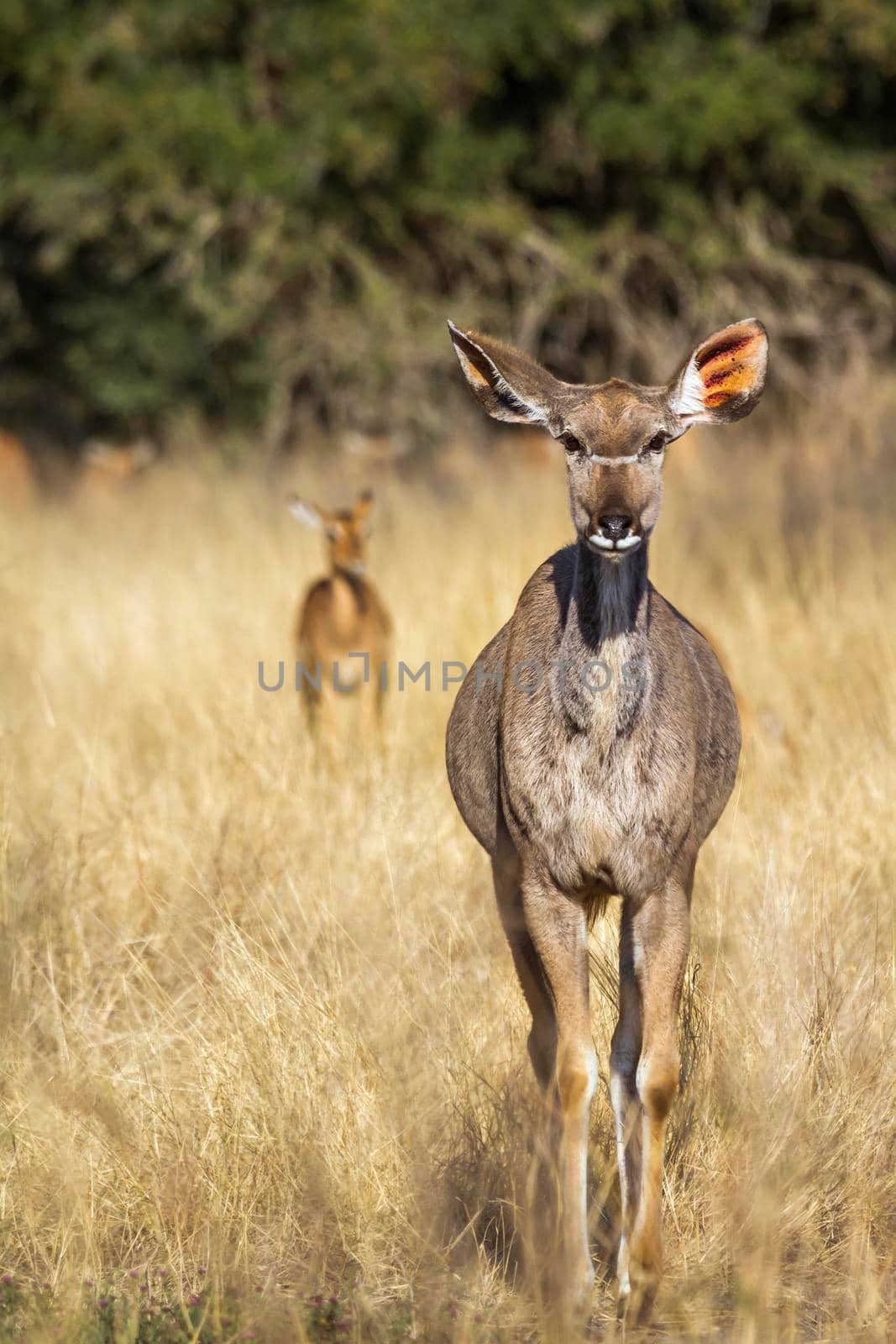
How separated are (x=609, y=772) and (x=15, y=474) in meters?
14.8

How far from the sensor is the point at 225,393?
18.1 m

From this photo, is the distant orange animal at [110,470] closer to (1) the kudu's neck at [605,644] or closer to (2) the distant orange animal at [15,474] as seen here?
(2) the distant orange animal at [15,474]

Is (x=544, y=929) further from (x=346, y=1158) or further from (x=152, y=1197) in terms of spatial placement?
(x=152, y=1197)

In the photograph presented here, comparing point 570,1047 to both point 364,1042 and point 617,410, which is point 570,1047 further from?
point 617,410

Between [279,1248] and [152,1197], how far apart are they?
32cm

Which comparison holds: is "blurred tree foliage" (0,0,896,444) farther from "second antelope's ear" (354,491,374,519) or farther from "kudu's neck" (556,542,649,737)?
"kudu's neck" (556,542,649,737)

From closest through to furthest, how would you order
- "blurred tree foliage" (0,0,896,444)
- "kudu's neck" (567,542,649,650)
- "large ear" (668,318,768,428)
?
"kudu's neck" (567,542,649,650) → "large ear" (668,318,768,428) → "blurred tree foliage" (0,0,896,444)

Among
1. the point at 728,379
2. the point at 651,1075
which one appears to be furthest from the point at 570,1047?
the point at 728,379

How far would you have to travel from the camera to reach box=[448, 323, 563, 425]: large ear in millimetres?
3877

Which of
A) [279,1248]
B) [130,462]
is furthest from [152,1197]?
[130,462]

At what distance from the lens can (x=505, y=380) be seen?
3.89 metres

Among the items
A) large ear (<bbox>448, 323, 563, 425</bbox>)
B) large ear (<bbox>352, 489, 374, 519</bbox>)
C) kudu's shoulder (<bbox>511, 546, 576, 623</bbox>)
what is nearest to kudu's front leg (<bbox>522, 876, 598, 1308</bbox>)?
kudu's shoulder (<bbox>511, 546, 576, 623</bbox>)

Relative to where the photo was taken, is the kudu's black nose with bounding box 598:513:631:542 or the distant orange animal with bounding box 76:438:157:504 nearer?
the kudu's black nose with bounding box 598:513:631:542

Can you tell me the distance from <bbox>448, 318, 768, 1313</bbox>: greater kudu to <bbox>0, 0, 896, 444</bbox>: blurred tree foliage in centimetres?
919
